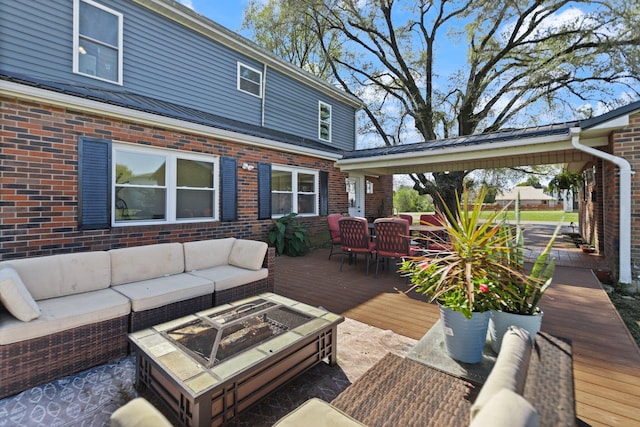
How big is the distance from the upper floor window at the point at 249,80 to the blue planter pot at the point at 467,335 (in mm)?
8060

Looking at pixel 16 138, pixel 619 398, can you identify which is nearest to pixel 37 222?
pixel 16 138

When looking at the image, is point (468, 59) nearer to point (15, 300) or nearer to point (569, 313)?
point (569, 313)

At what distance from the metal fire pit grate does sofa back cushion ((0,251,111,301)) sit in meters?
1.44

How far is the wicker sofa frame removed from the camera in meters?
1.12

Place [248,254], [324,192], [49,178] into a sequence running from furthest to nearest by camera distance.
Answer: [324,192], [49,178], [248,254]

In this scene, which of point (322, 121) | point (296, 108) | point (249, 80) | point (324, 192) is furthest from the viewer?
point (322, 121)

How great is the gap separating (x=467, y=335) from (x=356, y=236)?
12.2 feet

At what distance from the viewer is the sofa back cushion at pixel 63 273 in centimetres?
266

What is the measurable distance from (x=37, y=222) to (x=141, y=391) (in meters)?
3.42

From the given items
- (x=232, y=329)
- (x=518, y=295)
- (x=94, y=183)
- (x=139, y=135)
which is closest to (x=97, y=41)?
(x=139, y=135)

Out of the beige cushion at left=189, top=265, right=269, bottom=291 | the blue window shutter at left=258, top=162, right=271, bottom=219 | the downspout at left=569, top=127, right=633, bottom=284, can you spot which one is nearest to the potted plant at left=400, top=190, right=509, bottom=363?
the beige cushion at left=189, top=265, right=269, bottom=291

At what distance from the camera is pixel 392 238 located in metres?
5.25

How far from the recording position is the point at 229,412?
171 centimetres

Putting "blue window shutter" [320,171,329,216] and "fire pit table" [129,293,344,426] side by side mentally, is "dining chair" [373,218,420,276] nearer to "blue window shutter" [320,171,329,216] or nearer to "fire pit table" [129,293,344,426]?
"fire pit table" [129,293,344,426]
